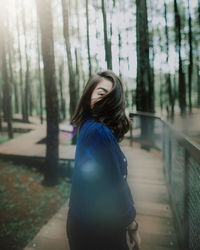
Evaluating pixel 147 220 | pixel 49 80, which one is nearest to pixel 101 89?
pixel 147 220

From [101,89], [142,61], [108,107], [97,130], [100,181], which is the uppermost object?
[142,61]

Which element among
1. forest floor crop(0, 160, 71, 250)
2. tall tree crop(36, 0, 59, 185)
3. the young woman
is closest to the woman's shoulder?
the young woman

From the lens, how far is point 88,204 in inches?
47.5

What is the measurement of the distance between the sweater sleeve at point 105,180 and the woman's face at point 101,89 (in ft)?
0.63

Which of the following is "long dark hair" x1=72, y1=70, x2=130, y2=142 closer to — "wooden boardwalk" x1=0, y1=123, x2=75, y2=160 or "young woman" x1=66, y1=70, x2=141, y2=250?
"young woman" x1=66, y1=70, x2=141, y2=250

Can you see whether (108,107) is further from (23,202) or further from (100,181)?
(23,202)

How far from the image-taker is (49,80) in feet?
20.8

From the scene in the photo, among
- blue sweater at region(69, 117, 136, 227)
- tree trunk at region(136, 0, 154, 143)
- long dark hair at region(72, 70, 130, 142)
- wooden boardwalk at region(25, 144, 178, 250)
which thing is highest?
tree trunk at region(136, 0, 154, 143)

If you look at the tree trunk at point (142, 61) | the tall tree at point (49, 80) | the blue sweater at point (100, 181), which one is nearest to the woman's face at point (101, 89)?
the blue sweater at point (100, 181)

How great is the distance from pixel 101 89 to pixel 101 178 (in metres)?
0.49

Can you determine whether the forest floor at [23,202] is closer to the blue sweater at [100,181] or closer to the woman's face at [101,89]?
the blue sweater at [100,181]

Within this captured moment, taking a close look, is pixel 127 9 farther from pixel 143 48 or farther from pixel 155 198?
pixel 155 198

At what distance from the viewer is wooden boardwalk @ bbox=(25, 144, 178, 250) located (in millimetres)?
2730

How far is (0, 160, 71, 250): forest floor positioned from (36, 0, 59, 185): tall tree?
818 mm
